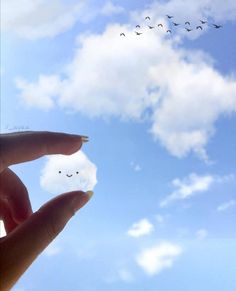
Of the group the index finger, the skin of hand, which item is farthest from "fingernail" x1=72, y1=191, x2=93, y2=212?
the index finger

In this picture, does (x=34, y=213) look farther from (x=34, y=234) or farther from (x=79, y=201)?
(x=79, y=201)

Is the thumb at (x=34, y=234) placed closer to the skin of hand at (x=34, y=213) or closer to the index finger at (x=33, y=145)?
the skin of hand at (x=34, y=213)

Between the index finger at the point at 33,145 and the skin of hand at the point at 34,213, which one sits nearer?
the skin of hand at the point at 34,213

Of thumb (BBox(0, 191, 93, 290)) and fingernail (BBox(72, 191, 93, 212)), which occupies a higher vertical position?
fingernail (BBox(72, 191, 93, 212))

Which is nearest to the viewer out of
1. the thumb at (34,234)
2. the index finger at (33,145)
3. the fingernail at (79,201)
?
the thumb at (34,234)

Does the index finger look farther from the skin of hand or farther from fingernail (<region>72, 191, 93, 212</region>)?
fingernail (<region>72, 191, 93, 212</region>)

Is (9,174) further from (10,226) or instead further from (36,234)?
(36,234)

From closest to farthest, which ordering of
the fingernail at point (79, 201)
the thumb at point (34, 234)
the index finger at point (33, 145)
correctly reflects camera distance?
the thumb at point (34, 234) < the index finger at point (33, 145) < the fingernail at point (79, 201)

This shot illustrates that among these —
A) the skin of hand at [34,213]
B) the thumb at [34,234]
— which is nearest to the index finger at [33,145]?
the skin of hand at [34,213]
